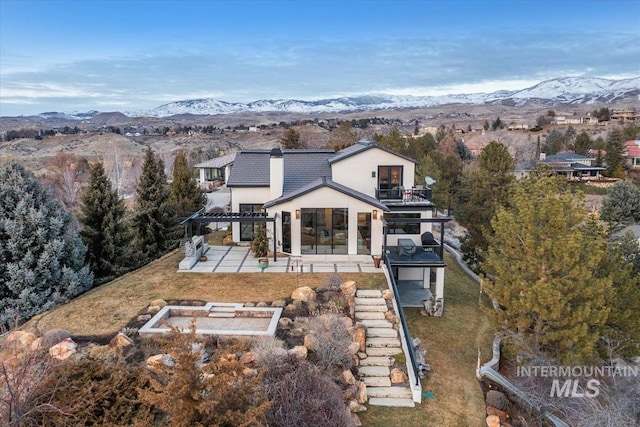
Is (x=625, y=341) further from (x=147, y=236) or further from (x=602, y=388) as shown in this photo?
(x=147, y=236)

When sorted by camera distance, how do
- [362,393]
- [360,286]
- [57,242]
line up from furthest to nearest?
[360,286] < [57,242] < [362,393]

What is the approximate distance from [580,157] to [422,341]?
2220 inches

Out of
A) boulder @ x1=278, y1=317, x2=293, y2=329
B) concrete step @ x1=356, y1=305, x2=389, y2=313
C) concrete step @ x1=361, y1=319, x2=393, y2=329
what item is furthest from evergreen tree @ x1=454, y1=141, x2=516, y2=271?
boulder @ x1=278, y1=317, x2=293, y2=329

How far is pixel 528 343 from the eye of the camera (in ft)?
40.7

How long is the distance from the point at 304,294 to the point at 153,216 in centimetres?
1333

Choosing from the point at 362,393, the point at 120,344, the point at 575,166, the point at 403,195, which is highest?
the point at 403,195

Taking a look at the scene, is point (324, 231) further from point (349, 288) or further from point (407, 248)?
point (349, 288)

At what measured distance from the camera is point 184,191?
28516mm

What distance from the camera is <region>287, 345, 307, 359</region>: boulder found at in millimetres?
11150

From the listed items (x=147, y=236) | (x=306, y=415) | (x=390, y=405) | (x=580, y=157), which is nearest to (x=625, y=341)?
(x=390, y=405)

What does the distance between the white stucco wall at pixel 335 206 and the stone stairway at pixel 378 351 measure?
3558 mm

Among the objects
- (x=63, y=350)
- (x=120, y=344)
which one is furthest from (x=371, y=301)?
(x=63, y=350)

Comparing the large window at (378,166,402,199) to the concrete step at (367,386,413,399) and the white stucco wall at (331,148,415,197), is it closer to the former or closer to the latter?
the white stucco wall at (331,148,415,197)

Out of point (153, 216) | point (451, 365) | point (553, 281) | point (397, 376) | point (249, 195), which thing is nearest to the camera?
point (553, 281)
